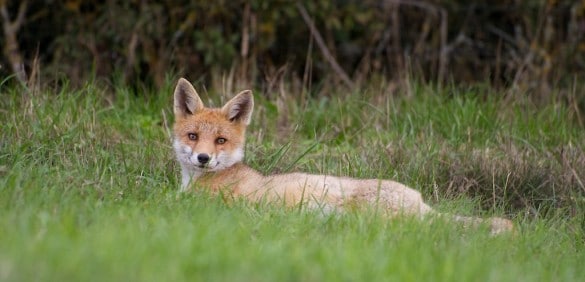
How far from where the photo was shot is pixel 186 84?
7.76 meters

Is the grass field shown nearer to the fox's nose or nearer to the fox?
the fox

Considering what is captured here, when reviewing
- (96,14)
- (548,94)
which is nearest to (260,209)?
(548,94)

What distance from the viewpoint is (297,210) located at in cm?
666

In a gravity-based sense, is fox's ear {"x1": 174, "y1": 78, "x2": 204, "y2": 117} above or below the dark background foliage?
above

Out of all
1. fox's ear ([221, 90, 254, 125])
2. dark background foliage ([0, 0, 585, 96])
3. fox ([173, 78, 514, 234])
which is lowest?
dark background foliage ([0, 0, 585, 96])

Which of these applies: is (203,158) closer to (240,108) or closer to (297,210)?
(240,108)

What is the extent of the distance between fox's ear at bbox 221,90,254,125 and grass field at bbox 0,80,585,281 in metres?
0.52

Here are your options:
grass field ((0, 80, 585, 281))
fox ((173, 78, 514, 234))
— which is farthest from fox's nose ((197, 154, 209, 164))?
grass field ((0, 80, 585, 281))

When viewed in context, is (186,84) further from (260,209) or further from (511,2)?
(511,2)

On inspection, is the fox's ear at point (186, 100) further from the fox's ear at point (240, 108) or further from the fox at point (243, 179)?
the fox's ear at point (240, 108)

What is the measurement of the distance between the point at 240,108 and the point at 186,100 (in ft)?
1.41

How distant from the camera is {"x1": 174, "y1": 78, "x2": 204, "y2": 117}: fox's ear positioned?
7773 millimetres

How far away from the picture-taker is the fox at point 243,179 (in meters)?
6.88

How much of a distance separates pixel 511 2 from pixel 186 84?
7593mm
